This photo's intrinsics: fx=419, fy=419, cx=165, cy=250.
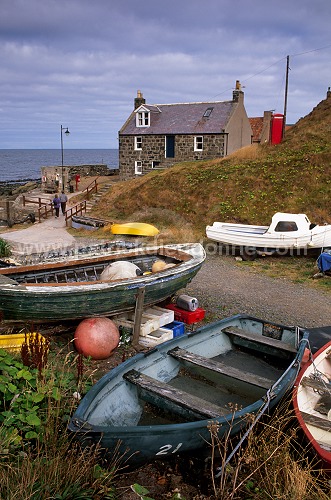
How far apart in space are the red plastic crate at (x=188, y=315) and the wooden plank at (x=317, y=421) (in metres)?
4.34

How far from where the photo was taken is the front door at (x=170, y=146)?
32.0m

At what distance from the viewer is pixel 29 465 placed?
A: 3.84 meters

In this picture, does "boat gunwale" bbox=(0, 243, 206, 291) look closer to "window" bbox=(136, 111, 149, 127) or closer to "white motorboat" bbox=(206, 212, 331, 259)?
"white motorboat" bbox=(206, 212, 331, 259)

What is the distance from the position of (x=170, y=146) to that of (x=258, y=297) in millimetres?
22439

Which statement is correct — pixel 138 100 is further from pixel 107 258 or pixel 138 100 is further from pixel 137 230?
pixel 107 258

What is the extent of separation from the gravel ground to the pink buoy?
3223 millimetres

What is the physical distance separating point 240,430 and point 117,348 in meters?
3.86

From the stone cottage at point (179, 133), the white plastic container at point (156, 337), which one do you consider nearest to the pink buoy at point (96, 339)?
the white plastic container at point (156, 337)

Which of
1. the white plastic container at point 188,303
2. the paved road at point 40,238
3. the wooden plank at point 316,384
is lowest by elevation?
the paved road at point 40,238

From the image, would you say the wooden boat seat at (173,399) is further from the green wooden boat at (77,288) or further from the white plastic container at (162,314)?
the white plastic container at (162,314)

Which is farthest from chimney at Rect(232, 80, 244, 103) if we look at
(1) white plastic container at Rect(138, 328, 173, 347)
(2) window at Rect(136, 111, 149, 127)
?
(1) white plastic container at Rect(138, 328, 173, 347)

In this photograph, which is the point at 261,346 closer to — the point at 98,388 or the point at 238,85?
the point at 98,388

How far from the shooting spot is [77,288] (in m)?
7.79

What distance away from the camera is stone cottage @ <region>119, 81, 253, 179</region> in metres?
30.9
